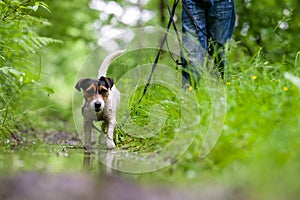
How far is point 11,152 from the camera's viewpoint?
4.09 metres

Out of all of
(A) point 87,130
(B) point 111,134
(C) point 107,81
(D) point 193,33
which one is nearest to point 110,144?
(B) point 111,134

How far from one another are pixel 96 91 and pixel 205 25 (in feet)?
4.86

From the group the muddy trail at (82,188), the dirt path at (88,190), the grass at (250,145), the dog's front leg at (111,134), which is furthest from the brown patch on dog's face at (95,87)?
the dirt path at (88,190)

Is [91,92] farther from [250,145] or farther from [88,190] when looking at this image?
[88,190]

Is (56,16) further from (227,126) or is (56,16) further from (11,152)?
(227,126)

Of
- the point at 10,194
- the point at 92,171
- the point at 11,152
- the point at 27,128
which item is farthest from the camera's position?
the point at 27,128

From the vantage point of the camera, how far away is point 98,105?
4.77 m

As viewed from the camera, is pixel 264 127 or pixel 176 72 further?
pixel 176 72

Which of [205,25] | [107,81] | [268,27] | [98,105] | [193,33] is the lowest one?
[98,105]

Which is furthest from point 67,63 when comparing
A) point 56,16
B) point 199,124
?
point 199,124

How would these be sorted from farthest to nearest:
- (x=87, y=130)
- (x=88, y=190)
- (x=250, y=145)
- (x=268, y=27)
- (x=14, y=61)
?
(x=268, y=27) < (x=14, y=61) < (x=87, y=130) < (x=250, y=145) < (x=88, y=190)

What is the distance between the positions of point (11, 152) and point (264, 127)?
229 centimetres

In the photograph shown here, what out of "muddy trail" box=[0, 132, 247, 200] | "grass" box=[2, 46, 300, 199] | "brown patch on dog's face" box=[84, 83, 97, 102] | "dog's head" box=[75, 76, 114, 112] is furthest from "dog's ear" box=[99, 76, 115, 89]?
"muddy trail" box=[0, 132, 247, 200]

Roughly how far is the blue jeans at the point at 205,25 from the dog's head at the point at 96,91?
88cm
